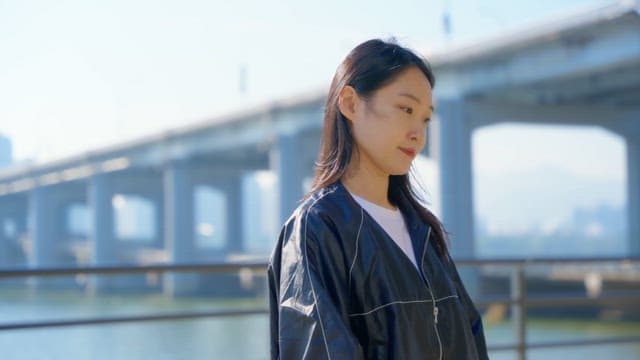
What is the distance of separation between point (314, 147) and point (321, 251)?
25001 mm

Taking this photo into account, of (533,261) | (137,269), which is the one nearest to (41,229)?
(533,261)

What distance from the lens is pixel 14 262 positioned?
131 ft

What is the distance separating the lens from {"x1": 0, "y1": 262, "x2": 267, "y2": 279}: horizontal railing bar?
3148 millimetres

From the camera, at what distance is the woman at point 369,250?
1.22 m

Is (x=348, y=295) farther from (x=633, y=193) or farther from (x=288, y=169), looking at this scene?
(x=633, y=193)

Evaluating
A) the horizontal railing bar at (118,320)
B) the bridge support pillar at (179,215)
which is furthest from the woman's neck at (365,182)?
the bridge support pillar at (179,215)

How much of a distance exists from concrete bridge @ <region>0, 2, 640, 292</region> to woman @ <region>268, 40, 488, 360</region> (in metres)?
14.0

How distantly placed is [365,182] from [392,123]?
0.36 ft

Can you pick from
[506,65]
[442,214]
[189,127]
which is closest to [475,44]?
[506,65]

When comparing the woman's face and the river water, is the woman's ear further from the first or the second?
the river water

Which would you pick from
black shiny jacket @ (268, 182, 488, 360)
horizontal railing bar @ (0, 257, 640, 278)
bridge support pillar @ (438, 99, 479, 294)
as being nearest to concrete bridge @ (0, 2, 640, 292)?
bridge support pillar @ (438, 99, 479, 294)

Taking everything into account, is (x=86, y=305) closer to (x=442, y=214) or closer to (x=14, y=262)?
(x=442, y=214)

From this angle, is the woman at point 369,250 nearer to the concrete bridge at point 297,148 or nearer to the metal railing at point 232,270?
the metal railing at point 232,270

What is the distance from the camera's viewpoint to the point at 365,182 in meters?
1.40
